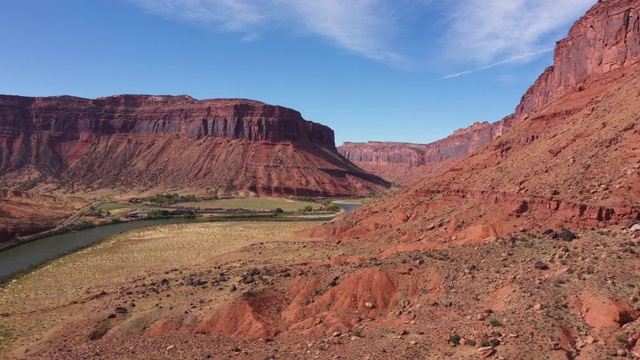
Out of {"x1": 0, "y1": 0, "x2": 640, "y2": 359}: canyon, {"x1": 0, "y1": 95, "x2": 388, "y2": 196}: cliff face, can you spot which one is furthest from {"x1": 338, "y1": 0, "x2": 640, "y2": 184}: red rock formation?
{"x1": 0, "y1": 95, "x2": 388, "y2": 196}: cliff face

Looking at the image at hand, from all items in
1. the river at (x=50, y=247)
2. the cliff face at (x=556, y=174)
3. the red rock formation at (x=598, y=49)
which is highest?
the red rock formation at (x=598, y=49)

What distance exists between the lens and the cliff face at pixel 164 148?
145250mm

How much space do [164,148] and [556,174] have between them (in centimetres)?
15292

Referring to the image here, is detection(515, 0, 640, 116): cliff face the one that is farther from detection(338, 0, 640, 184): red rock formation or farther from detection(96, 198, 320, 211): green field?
detection(96, 198, 320, 211): green field

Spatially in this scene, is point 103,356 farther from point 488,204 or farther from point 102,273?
point 488,204

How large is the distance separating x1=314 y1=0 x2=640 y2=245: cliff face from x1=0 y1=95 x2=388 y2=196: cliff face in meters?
93.9

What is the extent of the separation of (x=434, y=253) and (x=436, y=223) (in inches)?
551

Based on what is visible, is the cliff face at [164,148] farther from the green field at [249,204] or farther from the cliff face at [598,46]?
the cliff face at [598,46]

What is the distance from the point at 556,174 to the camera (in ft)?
107

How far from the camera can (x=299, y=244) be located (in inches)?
1921

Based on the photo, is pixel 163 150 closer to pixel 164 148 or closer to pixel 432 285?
pixel 164 148

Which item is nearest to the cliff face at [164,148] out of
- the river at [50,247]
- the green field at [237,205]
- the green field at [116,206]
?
the green field at [237,205]

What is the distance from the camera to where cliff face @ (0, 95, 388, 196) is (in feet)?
477

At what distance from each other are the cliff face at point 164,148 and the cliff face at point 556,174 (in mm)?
93874
